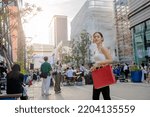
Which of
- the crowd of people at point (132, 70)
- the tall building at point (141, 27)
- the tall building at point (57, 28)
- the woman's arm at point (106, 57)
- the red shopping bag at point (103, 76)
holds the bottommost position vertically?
the crowd of people at point (132, 70)

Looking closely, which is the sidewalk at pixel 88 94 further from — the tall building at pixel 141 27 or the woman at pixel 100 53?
the tall building at pixel 141 27

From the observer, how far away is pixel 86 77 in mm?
23828

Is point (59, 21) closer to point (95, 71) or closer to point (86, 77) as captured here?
point (86, 77)

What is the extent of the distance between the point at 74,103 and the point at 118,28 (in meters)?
88.5

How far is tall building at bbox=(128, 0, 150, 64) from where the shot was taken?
1772 inches

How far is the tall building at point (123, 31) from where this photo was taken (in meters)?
84.2

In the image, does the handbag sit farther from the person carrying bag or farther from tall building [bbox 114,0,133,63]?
tall building [bbox 114,0,133,63]

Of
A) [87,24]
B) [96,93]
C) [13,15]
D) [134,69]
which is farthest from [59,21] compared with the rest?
[96,93]

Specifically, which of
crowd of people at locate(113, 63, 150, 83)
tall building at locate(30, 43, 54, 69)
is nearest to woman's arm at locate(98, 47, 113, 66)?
crowd of people at locate(113, 63, 150, 83)

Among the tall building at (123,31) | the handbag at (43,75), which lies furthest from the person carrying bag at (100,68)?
the tall building at (123,31)

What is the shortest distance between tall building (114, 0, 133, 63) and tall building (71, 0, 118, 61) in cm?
176

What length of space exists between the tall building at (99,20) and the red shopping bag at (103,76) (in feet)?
242

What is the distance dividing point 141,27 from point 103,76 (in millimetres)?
43982

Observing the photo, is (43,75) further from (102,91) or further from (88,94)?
(102,91)
